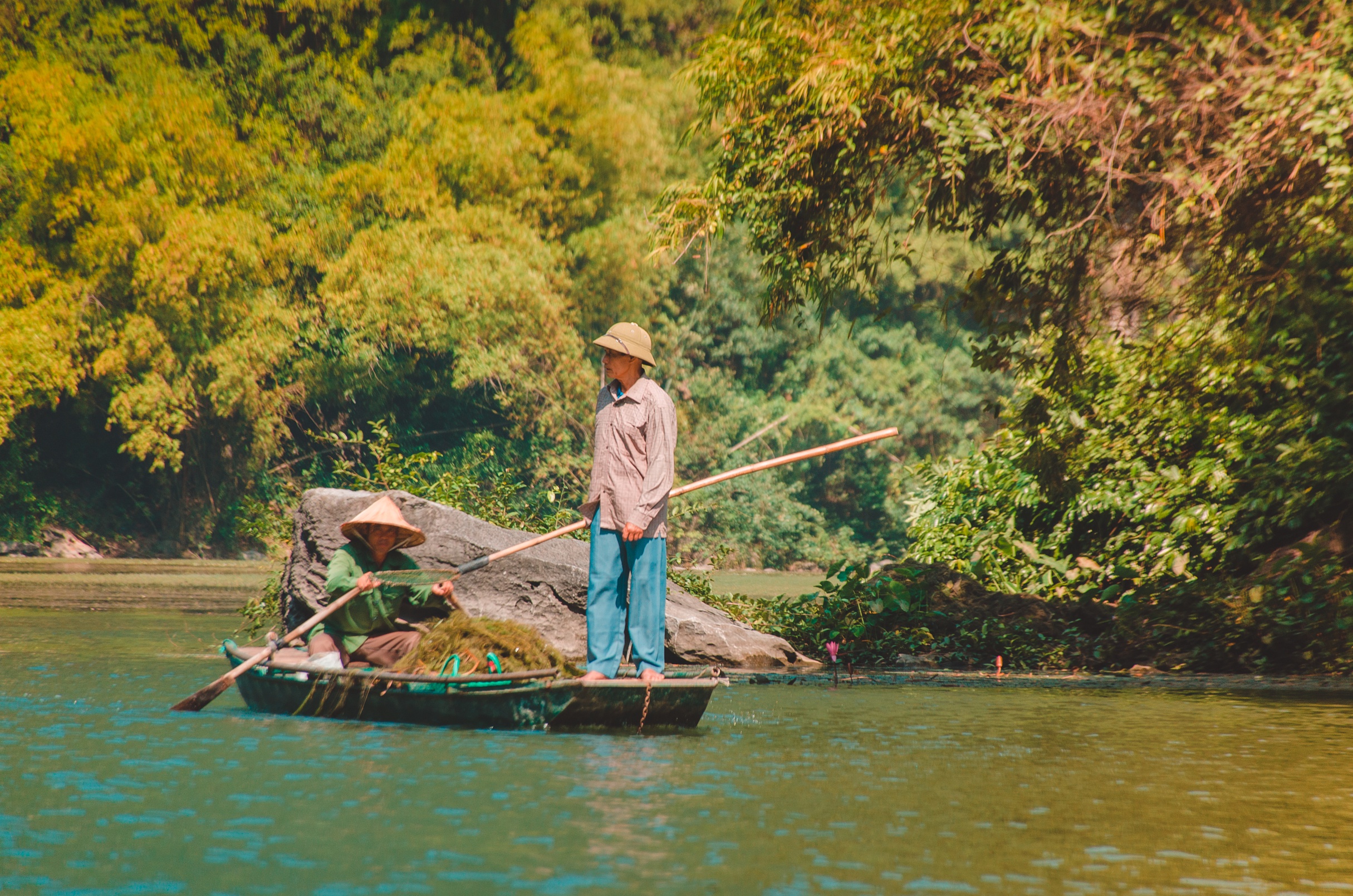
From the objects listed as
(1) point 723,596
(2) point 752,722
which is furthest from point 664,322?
(2) point 752,722

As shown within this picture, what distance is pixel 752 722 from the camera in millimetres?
8312

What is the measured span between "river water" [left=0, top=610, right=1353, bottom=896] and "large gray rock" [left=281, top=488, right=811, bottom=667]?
9.96 feet

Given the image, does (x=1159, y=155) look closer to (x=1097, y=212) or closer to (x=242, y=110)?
(x=1097, y=212)

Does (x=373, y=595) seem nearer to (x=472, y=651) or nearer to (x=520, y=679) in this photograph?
(x=472, y=651)

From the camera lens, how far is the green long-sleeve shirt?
27.5 ft

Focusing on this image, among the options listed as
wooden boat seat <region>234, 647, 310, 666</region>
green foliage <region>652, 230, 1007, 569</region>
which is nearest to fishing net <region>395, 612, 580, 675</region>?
wooden boat seat <region>234, 647, 310, 666</region>

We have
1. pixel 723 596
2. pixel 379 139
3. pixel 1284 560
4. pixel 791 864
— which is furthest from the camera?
pixel 379 139

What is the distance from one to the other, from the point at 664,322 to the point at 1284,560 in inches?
1208

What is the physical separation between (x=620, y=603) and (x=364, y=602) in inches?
68.6

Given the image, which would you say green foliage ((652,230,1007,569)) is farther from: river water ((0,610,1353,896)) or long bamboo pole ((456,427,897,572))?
river water ((0,610,1353,896))

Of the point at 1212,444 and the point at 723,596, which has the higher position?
the point at 1212,444

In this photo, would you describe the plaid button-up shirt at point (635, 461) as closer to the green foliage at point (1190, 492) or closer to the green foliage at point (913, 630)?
the green foliage at point (913, 630)

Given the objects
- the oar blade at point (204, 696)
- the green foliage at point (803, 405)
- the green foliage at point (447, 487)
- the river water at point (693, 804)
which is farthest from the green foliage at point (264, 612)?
the green foliage at point (803, 405)

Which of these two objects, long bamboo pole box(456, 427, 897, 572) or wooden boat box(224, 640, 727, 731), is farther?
long bamboo pole box(456, 427, 897, 572)
